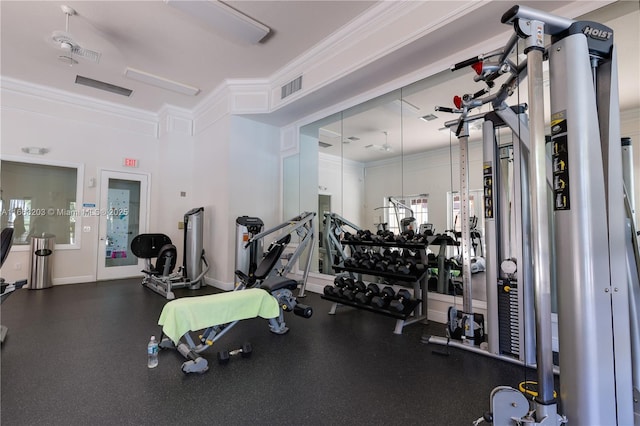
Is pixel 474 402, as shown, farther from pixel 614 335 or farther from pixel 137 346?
pixel 137 346

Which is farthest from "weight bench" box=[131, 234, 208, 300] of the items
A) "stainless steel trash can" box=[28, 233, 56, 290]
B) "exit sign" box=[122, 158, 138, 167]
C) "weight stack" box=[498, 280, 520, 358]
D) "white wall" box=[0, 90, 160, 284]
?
"weight stack" box=[498, 280, 520, 358]

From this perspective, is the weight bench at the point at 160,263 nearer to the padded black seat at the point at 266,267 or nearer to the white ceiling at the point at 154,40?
the padded black seat at the point at 266,267

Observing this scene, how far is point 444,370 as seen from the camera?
7.30ft

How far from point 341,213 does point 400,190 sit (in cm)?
112

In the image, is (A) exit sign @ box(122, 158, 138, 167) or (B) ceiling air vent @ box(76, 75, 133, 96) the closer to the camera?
(B) ceiling air vent @ box(76, 75, 133, 96)

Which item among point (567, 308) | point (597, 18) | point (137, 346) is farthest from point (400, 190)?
point (137, 346)

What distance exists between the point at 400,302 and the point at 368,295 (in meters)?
0.35

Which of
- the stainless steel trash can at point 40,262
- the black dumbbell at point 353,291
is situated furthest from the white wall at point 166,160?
the black dumbbell at point 353,291

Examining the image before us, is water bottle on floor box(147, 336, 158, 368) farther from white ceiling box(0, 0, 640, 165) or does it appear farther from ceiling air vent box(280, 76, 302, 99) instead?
ceiling air vent box(280, 76, 302, 99)

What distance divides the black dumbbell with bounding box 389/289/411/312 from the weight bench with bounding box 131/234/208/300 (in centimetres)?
324

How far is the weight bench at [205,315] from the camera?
2.14m

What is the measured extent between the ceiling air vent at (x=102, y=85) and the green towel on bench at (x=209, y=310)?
472 centimetres

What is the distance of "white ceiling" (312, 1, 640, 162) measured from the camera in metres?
2.57

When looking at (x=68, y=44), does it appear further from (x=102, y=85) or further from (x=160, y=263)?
(x=160, y=263)
